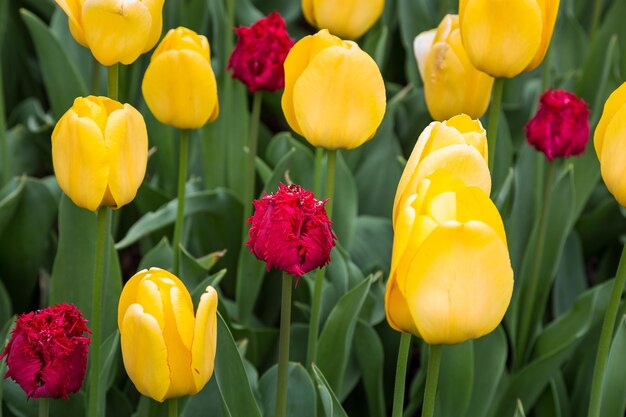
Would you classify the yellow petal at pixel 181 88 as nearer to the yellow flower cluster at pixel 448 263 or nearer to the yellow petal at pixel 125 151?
the yellow petal at pixel 125 151

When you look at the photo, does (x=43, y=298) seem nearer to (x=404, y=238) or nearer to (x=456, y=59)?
(x=456, y=59)

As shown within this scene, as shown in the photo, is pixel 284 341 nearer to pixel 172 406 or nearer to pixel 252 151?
pixel 172 406

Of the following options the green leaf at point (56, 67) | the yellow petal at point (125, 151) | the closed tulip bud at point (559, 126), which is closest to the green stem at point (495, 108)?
the closed tulip bud at point (559, 126)

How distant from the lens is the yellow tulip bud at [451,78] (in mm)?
1479

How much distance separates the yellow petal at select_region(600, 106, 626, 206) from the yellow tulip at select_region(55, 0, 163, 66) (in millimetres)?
589

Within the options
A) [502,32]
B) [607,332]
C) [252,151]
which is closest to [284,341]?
[607,332]

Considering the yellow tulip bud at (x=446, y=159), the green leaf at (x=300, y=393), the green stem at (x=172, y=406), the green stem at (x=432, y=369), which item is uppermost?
the yellow tulip bud at (x=446, y=159)

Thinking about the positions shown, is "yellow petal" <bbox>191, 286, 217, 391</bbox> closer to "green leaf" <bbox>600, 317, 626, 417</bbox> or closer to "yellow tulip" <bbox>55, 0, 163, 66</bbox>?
"yellow tulip" <bbox>55, 0, 163, 66</bbox>

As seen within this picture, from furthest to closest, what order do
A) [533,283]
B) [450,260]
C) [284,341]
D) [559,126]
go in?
[533,283] → [559,126] → [284,341] → [450,260]

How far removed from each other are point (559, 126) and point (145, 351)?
2.76 ft

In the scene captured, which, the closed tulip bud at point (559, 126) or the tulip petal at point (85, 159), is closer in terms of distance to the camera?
the tulip petal at point (85, 159)

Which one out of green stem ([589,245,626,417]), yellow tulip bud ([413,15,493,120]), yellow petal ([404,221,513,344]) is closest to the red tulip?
yellow tulip bud ([413,15,493,120])

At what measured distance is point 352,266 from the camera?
1.71m

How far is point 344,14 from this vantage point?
1.57 metres
